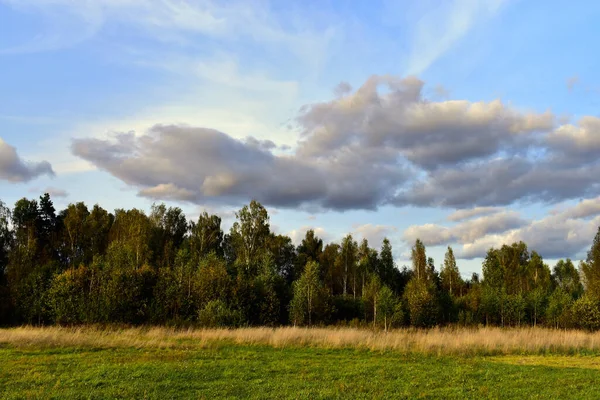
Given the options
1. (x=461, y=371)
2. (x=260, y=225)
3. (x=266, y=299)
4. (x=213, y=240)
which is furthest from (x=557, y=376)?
(x=213, y=240)

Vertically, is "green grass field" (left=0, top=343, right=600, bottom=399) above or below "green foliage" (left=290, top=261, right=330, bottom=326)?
below

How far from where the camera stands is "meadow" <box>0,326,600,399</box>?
1423cm

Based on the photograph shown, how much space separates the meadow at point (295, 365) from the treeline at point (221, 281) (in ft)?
51.0

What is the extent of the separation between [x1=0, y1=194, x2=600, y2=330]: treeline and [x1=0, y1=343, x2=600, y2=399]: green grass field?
20.6 metres

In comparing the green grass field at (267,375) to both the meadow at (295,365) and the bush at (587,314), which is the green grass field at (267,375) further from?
the bush at (587,314)

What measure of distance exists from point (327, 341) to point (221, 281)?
69.3 feet

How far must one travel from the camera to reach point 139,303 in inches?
1833

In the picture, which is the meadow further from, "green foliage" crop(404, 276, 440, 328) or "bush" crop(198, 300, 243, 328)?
"green foliage" crop(404, 276, 440, 328)

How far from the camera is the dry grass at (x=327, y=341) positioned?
82.4 ft

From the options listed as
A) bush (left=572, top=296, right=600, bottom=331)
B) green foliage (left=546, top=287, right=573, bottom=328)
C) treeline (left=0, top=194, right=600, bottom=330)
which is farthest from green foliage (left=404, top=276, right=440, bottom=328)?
green foliage (left=546, top=287, right=573, bottom=328)

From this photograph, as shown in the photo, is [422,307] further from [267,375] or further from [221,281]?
[267,375]

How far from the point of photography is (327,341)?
28.0m

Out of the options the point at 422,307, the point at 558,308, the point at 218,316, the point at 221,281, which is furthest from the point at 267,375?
the point at 558,308

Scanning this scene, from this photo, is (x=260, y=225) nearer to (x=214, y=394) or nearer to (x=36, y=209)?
(x=36, y=209)
